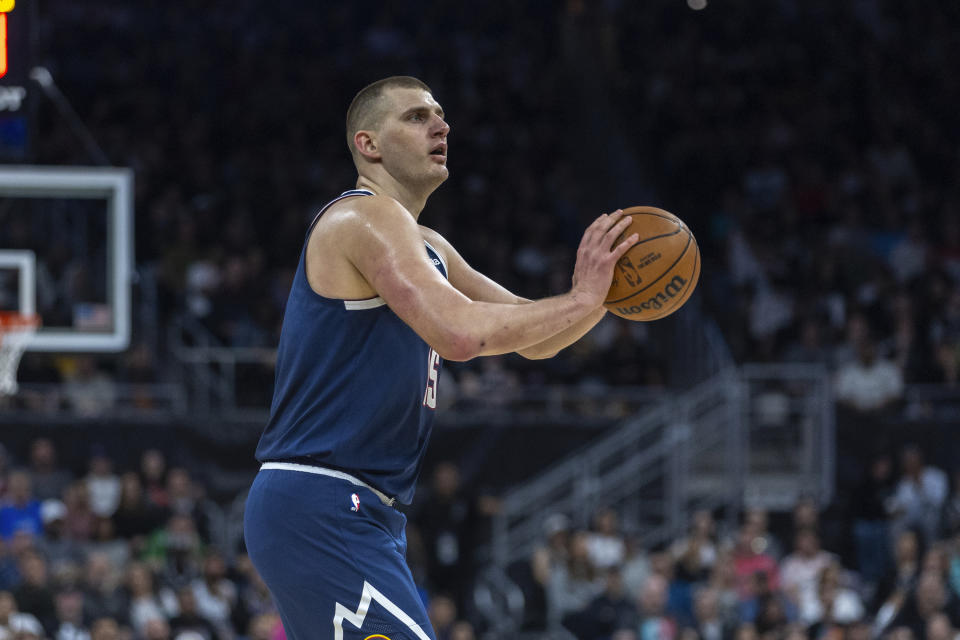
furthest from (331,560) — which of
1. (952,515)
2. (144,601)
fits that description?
(952,515)

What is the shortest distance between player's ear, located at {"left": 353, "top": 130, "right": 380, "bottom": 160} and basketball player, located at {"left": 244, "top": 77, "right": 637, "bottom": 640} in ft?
0.49

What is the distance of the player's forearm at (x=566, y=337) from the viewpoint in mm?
4309

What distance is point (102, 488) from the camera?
13320mm

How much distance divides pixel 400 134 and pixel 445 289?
2.20 feet

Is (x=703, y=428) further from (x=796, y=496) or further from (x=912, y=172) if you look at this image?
(x=912, y=172)

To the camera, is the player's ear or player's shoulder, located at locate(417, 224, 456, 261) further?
player's shoulder, located at locate(417, 224, 456, 261)

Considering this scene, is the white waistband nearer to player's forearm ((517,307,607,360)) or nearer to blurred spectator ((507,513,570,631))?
player's forearm ((517,307,607,360))

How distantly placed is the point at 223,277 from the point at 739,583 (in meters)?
6.72

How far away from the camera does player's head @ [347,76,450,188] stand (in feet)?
14.4

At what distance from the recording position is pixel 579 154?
2020 cm

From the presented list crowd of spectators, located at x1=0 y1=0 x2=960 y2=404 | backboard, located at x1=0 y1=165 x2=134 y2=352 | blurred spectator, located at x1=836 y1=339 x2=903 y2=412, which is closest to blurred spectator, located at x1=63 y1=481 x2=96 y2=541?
crowd of spectators, located at x1=0 y1=0 x2=960 y2=404

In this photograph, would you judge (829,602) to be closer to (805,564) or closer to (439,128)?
(805,564)

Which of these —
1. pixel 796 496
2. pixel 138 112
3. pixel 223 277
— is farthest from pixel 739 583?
pixel 138 112

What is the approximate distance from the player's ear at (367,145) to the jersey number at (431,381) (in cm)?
64
